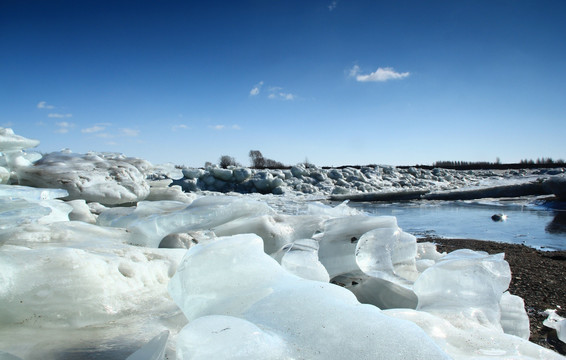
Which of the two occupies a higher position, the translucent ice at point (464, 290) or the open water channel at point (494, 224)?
the translucent ice at point (464, 290)

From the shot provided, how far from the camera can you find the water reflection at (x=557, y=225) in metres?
4.84

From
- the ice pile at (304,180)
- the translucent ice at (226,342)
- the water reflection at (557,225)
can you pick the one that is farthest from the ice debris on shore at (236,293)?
the ice pile at (304,180)

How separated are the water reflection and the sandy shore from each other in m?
1.74

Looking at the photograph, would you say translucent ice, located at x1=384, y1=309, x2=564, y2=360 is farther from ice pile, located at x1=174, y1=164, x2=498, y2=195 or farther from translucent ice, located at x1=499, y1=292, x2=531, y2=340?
ice pile, located at x1=174, y1=164, x2=498, y2=195

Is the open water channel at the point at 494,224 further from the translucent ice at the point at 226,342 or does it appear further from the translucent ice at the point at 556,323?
the translucent ice at the point at 226,342

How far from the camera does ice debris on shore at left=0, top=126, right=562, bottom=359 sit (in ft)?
2.23

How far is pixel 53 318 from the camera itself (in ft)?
2.92

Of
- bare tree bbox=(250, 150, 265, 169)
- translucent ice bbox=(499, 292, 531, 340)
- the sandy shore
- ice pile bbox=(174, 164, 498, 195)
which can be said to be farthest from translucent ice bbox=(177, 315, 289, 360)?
bare tree bbox=(250, 150, 265, 169)

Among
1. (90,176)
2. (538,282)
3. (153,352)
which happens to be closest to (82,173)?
(90,176)

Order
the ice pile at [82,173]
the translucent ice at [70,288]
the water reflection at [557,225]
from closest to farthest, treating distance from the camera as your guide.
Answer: the translucent ice at [70,288] < the ice pile at [82,173] < the water reflection at [557,225]

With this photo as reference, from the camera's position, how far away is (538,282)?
7.37 feet

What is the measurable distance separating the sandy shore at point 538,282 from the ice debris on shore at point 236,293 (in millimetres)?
255

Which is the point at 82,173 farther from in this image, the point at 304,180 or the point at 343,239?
the point at 304,180

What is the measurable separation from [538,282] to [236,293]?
220cm
